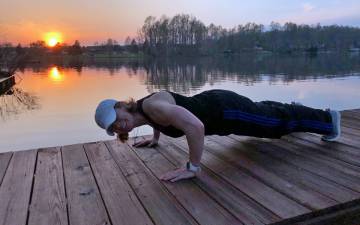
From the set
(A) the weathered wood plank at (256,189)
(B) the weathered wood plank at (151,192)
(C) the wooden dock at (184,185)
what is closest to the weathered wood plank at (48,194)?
(C) the wooden dock at (184,185)

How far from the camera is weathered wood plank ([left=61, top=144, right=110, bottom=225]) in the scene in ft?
6.62

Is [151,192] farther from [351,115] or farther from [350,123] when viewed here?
[351,115]

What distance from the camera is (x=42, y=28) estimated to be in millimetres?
46000

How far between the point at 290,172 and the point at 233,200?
28.5 inches

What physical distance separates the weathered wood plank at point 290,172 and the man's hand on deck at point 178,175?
0.62 meters

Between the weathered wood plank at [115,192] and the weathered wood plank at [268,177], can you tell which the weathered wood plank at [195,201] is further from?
the weathered wood plank at [268,177]

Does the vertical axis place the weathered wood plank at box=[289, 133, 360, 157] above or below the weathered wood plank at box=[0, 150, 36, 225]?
above

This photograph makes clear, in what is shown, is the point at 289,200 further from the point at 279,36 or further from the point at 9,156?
the point at 279,36

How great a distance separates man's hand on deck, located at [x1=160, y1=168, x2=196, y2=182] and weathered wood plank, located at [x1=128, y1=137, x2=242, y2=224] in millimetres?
29

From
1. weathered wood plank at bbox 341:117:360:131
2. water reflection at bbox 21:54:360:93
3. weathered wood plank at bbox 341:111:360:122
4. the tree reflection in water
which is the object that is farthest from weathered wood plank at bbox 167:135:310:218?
water reflection at bbox 21:54:360:93

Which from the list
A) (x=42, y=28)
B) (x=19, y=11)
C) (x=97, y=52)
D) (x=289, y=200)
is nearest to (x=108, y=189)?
(x=289, y=200)

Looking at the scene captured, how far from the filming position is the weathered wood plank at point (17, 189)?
2.07 meters

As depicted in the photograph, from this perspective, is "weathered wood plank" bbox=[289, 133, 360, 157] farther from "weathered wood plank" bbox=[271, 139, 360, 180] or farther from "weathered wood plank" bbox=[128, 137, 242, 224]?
"weathered wood plank" bbox=[128, 137, 242, 224]

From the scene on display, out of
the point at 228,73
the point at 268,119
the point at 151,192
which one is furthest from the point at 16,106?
the point at 228,73
